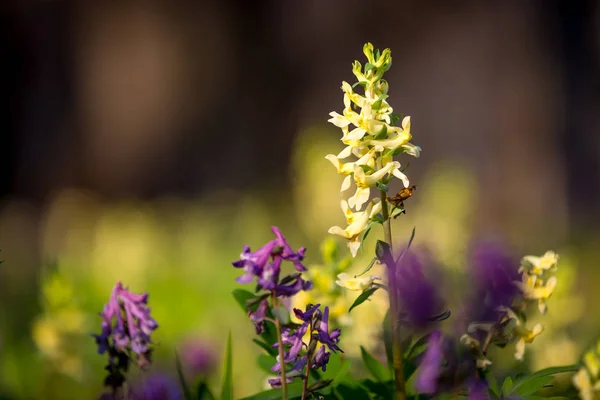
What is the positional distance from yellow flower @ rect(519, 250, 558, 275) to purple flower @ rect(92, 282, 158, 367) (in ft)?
1.92

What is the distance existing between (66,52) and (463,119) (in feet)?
16.1

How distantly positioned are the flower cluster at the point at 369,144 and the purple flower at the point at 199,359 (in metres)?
1.21

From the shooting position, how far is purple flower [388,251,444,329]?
3.53ft

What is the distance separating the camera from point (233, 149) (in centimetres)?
846

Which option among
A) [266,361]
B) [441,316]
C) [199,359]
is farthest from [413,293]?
[199,359]

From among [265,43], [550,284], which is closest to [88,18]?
[265,43]

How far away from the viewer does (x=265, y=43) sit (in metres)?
8.45

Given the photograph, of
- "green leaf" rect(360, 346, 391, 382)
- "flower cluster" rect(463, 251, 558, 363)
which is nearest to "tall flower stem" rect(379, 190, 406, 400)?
"flower cluster" rect(463, 251, 558, 363)

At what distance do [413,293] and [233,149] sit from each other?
7455 mm

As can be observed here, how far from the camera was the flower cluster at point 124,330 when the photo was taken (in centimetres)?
123

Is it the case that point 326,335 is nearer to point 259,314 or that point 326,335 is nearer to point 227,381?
point 259,314

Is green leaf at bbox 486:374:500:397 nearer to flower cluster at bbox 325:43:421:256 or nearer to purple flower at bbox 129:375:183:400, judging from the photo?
flower cluster at bbox 325:43:421:256

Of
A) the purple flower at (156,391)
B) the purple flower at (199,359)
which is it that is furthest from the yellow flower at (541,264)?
the purple flower at (199,359)

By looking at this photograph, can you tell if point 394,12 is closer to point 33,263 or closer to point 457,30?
point 457,30
